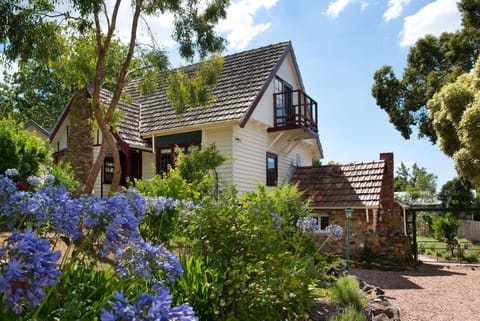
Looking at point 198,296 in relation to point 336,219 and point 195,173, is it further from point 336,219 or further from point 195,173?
point 336,219

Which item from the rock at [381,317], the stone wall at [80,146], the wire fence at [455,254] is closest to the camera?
the rock at [381,317]

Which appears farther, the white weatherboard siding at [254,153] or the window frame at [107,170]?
the window frame at [107,170]

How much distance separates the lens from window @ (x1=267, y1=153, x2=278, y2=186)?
16.6 metres

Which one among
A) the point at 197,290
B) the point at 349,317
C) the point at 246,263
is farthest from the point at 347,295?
the point at 197,290

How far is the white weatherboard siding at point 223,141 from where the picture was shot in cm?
1424

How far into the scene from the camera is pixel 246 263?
12.1 ft

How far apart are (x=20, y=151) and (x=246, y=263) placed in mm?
8219

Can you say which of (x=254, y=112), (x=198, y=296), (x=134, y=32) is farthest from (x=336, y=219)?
(x=198, y=296)

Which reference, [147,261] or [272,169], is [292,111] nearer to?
[272,169]

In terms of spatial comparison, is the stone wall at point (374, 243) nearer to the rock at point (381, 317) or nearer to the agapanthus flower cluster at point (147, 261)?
the rock at point (381, 317)

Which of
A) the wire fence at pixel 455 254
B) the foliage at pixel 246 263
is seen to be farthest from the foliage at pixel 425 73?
the foliage at pixel 246 263

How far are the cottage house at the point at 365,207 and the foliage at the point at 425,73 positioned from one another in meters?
9.45

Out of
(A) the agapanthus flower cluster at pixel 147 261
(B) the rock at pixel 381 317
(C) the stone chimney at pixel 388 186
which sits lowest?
(B) the rock at pixel 381 317

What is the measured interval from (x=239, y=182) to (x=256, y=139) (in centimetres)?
212
